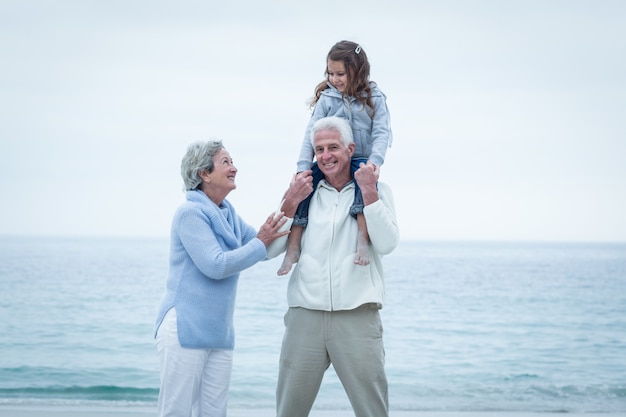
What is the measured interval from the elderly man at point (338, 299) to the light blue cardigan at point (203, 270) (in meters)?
0.24

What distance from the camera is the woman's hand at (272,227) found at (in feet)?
9.48

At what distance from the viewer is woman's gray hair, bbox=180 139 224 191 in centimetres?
291

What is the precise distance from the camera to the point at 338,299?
2.81 m

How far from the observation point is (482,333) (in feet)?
47.9

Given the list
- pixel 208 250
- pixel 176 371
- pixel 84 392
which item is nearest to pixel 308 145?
pixel 208 250

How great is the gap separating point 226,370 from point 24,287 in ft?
62.8

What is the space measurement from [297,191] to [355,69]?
0.58 metres

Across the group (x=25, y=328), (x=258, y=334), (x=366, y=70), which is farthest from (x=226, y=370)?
(x=25, y=328)

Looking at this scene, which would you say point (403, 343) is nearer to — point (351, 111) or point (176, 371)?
point (351, 111)

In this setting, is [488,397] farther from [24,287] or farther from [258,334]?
[24,287]

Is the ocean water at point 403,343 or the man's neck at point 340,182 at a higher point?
the man's neck at point 340,182

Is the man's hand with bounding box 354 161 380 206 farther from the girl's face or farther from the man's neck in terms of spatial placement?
the girl's face

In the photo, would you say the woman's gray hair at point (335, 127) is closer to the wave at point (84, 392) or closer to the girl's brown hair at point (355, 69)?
the girl's brown hair at point (355, 69)

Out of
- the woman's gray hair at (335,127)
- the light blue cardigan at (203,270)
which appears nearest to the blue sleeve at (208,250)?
the light blue cardigan at (203,270)
